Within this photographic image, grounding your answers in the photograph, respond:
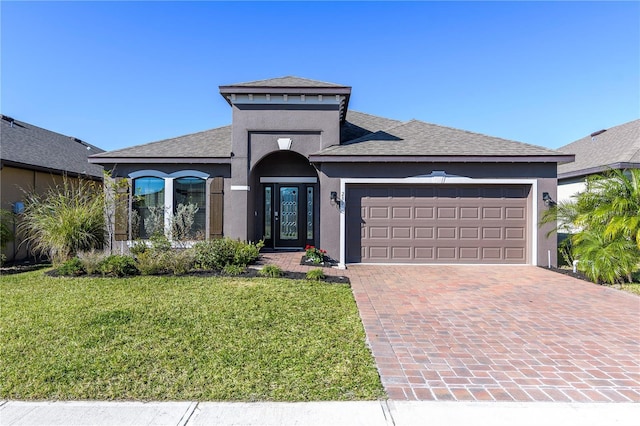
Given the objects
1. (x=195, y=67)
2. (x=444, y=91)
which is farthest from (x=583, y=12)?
(x=195, y=67)

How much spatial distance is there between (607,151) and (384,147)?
10103 millimetres

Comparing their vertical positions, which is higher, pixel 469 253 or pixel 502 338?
pixel 469 253

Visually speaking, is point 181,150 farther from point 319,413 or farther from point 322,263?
point 319,413

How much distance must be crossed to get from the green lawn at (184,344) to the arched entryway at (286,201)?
5500mm

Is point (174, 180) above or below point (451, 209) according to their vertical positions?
above

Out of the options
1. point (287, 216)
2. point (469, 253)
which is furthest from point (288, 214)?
point (469, 253)

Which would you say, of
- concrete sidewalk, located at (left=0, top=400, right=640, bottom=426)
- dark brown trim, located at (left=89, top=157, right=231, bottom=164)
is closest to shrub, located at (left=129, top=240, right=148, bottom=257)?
dark brown trim, located at (left=89, top=157, right=231, bottom=164)

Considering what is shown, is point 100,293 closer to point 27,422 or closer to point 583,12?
point 27,422

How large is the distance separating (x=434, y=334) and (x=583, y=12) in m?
11.0

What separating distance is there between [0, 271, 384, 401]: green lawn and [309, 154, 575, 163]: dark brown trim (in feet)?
13.7

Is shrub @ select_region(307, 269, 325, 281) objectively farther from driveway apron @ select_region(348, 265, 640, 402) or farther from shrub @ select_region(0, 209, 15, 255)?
shrub @ select_region(0, 209, 15, 255)

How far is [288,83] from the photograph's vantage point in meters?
10.7

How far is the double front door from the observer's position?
12.1m

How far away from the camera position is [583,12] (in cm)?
988
